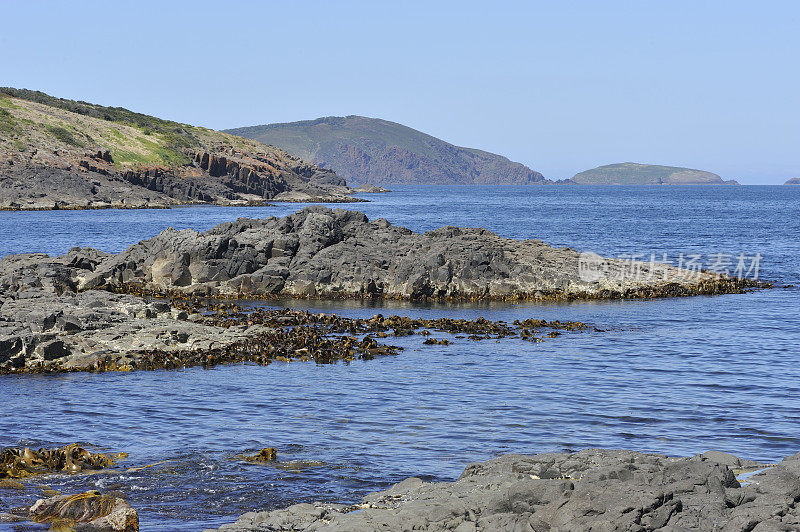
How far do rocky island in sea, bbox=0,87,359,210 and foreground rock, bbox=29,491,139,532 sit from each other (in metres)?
115

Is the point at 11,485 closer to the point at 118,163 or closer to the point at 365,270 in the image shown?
the point at 365,270

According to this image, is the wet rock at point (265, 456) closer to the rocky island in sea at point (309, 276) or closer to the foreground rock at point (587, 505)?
the foreground rock at point (587, 505)

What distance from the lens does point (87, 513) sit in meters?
12.7

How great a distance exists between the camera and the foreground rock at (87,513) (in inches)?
A: 488

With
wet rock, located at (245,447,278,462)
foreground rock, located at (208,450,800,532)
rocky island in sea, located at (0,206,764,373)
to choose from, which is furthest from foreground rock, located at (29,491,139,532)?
rocky island in sea, located at (0,206,764,373)

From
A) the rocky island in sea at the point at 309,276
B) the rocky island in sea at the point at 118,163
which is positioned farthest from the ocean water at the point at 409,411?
the rocky island in sea at the point at 118,163

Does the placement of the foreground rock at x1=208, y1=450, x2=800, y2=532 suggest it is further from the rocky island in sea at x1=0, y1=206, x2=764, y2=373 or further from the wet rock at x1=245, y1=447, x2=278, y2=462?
the rocky island in sea at x1=0, y1=206, x2=764, y2=373

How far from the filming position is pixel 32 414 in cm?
2036

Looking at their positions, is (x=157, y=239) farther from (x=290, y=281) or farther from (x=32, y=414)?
(x=32, y=414)

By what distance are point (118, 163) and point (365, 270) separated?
111 meters

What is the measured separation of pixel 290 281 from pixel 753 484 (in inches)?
1347

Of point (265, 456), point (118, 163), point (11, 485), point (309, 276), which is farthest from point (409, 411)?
point (118, 163)

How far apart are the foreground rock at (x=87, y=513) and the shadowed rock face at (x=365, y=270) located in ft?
98.5

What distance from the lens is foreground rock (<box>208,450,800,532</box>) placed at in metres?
10.1
